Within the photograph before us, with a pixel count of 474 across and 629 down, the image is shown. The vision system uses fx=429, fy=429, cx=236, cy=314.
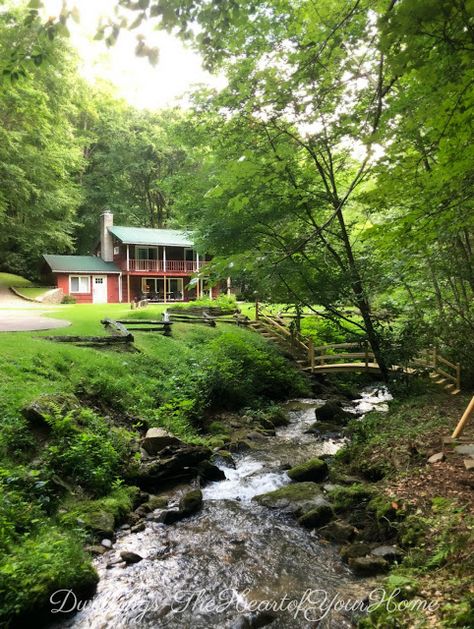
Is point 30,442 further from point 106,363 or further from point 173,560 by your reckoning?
point 106,363

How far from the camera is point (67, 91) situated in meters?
21.5

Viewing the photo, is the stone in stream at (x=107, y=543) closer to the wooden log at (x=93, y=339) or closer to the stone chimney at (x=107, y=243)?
the wooden log at (x=93, y=339)

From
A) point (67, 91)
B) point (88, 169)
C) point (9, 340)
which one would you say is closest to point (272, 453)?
point (9, 340)

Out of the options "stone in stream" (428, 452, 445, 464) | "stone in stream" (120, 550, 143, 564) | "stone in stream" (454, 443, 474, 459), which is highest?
"stone in stream" (454, 443, 474, 459)

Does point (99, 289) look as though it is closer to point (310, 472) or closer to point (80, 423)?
point (80, 423)

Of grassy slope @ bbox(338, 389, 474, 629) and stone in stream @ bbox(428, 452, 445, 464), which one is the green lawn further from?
stone in stream @ bbox(428, 452, 445, 464)

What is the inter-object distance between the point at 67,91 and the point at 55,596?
2322 cm

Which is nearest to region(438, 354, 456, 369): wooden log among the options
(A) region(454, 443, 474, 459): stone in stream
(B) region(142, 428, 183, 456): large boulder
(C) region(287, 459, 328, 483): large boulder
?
(A) region(454, 443, 474, 459): stone in stream

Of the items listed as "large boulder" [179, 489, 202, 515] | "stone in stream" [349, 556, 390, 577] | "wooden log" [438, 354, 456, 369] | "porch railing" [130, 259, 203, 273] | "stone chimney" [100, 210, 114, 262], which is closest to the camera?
"stone in stream" [349, 556, 390, 577]

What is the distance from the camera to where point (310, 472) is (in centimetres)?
719

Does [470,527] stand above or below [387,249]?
below

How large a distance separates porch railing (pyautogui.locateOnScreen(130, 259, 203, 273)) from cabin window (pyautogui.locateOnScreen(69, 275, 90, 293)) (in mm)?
3796

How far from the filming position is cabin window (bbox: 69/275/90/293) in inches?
1358

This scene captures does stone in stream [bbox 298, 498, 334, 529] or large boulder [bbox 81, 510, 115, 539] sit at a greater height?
large boulder [bbox 81, 510, 115, 539]
